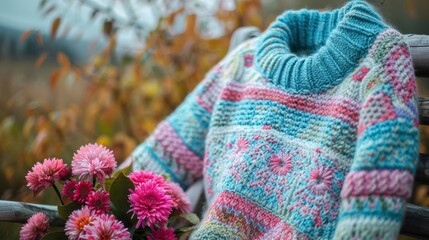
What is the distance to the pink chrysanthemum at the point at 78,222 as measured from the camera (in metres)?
0.68

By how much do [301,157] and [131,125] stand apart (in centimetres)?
131

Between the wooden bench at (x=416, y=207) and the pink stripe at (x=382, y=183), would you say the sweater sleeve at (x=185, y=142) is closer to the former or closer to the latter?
the wooden bench at (x=416, y=207)

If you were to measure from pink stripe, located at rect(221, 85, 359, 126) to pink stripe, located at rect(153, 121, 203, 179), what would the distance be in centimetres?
15

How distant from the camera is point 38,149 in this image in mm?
1631

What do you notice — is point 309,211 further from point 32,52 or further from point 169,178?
point 32,52

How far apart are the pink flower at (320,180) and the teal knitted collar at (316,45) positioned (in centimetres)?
15

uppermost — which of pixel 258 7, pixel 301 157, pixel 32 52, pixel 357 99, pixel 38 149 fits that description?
pixel 258 7

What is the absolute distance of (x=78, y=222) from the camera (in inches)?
26.9

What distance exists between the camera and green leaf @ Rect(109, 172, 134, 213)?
75cm

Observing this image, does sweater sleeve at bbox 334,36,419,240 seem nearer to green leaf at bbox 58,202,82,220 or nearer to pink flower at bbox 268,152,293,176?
pink flower at bbox 268,152,293,176

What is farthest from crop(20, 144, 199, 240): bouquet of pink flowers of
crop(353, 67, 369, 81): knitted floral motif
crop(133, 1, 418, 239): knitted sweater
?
crop(353, 67, 369, 81): knitted floral motif

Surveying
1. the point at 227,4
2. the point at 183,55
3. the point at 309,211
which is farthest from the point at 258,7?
the point at 309,211

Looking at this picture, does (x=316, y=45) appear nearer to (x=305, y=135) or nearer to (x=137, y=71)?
(x=305, y=135)

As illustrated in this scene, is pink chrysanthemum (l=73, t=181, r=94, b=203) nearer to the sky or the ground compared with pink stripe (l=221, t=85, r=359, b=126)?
nearer to the ground
